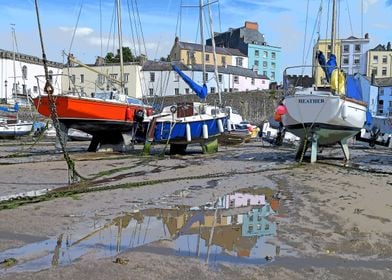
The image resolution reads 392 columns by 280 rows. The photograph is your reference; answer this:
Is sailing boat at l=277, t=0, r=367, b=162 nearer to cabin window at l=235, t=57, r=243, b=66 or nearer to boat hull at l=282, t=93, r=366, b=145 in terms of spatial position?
boat hull at l=282, t=93, r=366, b=145

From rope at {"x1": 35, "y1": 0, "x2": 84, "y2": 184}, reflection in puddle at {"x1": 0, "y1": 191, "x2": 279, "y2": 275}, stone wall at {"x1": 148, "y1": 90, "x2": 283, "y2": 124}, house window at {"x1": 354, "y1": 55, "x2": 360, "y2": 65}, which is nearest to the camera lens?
reflection in puddle at {"x1": 0, "y1": 191, "x2": 279, "y2": 275}

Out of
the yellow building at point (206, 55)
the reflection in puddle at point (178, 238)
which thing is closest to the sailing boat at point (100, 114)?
the reflection in puddle at point (178, 238)

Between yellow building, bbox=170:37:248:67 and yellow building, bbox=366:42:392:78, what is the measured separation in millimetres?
25330

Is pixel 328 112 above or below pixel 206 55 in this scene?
below

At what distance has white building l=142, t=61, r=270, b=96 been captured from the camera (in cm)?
7606

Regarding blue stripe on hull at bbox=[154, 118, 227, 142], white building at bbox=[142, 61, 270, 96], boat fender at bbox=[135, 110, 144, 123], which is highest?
white building at bbox=[142, 61, 270, 96]

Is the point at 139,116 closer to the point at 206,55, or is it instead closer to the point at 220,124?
the point at 220,124

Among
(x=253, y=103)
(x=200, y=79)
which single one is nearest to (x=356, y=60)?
(x=253, y=103)

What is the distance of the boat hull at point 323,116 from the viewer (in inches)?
669

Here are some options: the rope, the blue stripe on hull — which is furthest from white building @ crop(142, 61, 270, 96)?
the rope

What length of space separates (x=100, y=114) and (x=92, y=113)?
41 centimetres

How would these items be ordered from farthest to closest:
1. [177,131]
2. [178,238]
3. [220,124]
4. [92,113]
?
[220,124] → [92,113] → [177,131] → [178,238]

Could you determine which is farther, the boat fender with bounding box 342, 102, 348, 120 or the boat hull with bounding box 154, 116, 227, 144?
the boat hull with bounding box 154, 116, 227, 144

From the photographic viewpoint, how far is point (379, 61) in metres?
103
